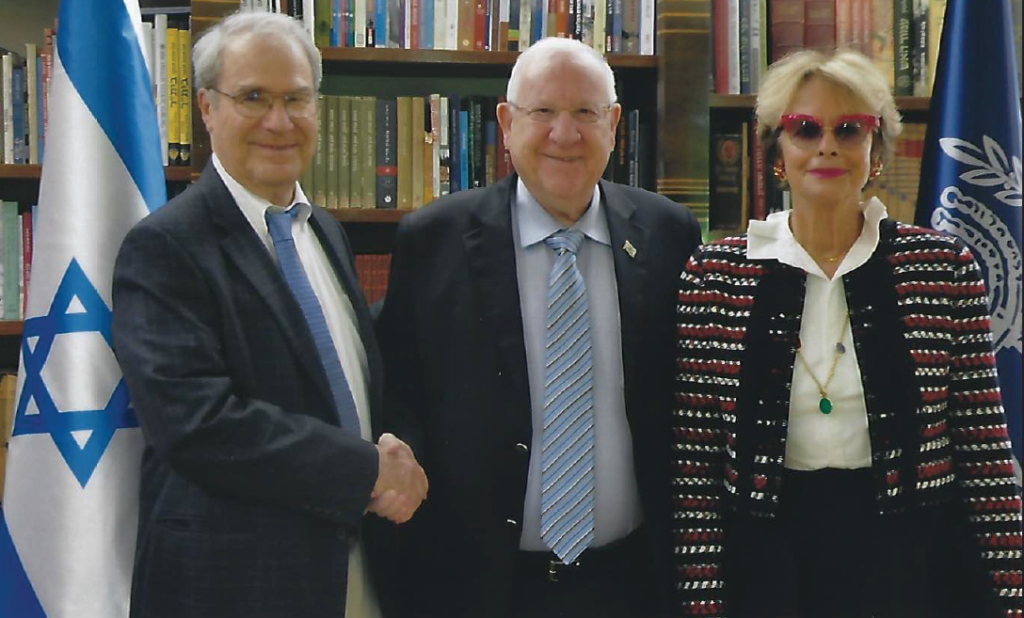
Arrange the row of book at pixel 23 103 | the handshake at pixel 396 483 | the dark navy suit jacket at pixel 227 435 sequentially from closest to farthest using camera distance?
1. the dark navy suit jacket at pixel 227 435
2. the handshake at pixel 396 483
3. the row of book at pixel 23 103

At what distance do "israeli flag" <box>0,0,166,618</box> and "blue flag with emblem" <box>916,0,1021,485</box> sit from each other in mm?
1943

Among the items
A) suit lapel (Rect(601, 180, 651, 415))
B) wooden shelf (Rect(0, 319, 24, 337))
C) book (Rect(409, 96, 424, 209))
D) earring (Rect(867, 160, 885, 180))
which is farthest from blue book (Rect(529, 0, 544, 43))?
wooden shelf (Rect(0, 319, 24, 337))

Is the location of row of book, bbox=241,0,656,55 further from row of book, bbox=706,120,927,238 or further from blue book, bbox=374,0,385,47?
row of book, bbox=706,120,927,238

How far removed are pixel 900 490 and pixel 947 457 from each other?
0.12 metres

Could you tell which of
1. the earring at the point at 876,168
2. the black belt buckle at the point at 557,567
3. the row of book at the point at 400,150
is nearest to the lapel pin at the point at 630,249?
the earring at the point at 876,168

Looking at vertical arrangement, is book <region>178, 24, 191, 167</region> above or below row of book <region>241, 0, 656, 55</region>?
below

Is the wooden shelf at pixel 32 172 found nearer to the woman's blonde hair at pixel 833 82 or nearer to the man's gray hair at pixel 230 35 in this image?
the man's gray hair at pixel 230 35

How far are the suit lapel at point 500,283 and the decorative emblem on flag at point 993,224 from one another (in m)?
1.29

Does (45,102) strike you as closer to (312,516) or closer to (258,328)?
(258,328)

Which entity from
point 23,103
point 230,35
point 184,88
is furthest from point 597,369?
point 23,103

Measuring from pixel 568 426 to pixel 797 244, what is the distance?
1.73 feet

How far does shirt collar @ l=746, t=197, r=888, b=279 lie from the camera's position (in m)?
1.73

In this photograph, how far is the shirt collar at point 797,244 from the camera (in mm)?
1731

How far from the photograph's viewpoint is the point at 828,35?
107 inches
